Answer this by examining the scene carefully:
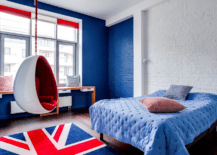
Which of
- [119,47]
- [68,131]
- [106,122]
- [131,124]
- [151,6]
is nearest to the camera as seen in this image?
[131,124]

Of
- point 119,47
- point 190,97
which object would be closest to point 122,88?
point 119,47

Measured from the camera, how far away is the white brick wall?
2838mm

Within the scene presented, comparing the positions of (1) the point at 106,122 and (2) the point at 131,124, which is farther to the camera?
(1) the point at 106,122

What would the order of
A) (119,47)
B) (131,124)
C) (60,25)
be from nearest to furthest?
(131,124), (60,25), (119,47)

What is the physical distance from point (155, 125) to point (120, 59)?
359cm

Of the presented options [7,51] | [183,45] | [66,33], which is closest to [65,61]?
[66,33]

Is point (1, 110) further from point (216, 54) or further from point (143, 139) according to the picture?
point (216, 54)

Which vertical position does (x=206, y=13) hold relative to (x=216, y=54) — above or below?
above

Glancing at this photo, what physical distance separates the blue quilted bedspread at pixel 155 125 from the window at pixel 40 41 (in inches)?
102

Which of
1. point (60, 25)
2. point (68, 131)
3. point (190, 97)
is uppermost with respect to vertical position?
point (60, 25)

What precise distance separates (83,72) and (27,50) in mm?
1745

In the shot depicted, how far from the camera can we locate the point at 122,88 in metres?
4.82

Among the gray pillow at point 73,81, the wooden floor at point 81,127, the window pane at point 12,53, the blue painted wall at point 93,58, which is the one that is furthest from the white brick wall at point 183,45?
the window pane at point 12,53

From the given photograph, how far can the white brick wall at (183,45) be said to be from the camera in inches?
112
